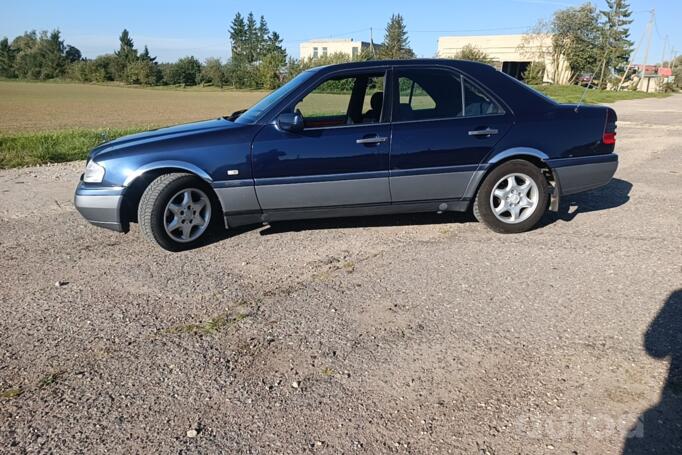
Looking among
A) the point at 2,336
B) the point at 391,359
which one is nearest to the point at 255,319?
the point at 391,359

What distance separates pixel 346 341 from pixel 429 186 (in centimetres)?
229

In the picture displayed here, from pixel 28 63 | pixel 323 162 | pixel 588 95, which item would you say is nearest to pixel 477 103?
pixel 323 162

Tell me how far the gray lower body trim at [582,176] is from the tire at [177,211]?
11.3 ft

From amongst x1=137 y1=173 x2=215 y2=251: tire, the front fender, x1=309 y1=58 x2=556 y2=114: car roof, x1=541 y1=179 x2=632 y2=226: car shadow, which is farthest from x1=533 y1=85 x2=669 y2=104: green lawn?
the front fender

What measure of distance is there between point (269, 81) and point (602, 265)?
276 ft

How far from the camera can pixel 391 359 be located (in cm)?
291

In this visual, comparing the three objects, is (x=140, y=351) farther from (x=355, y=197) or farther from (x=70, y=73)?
(x=70, y=73)

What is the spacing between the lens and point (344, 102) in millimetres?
5309

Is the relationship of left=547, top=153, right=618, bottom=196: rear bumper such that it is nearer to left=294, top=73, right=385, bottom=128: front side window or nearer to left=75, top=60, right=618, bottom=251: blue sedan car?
left=75, top=60, right=618, bottom=251: blue sedan car

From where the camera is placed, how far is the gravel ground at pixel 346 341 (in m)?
2.32

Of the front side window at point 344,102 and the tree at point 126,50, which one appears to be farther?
the tree at point 126,50

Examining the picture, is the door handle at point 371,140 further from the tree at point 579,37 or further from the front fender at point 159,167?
the tree at point 579,37

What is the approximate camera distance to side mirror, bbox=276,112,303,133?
14.9ft

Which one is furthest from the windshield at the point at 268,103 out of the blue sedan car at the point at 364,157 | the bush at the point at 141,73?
the bush at the point at 141,73
